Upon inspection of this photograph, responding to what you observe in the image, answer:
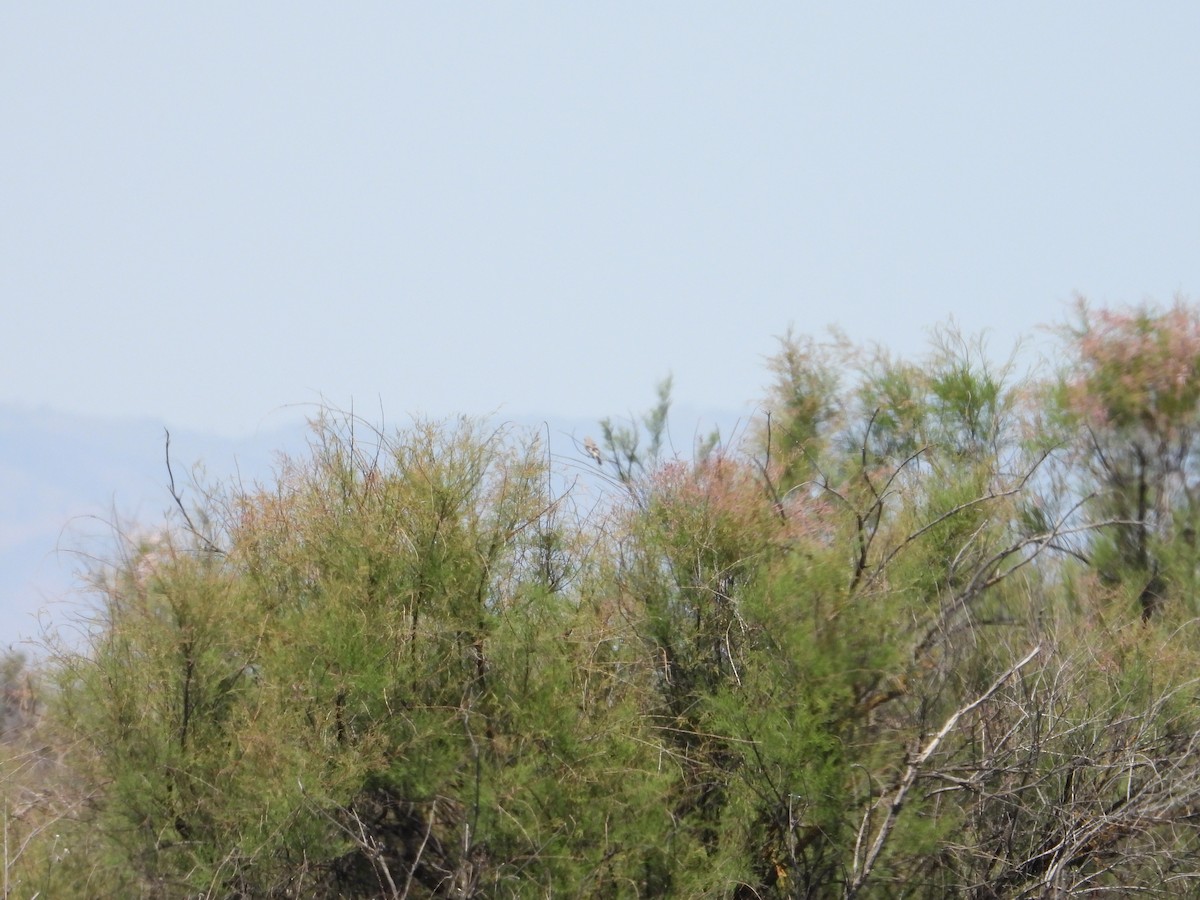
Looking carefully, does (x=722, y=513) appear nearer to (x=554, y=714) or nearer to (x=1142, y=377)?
(x=554, y=714)

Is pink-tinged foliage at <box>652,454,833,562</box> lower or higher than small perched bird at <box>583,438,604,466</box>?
lower

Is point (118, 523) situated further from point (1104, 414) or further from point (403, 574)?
point (1104, 414)

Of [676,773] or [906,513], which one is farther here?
[906,513]

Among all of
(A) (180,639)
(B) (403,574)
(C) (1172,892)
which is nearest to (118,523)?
(A) (180,639)

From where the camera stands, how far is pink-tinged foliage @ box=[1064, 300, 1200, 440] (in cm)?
1391

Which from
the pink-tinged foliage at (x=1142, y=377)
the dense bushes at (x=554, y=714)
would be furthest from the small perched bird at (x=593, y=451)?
the pink-tinged foliage at (x=1142, y=377)

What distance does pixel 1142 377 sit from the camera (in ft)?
46.2

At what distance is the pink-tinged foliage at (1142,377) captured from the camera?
13.9 m

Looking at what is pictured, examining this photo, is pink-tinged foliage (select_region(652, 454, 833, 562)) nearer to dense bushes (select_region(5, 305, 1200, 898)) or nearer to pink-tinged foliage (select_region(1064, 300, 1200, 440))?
dense bushes (select_region(5, 305, 1200, 898))

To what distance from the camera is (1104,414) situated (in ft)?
46.1

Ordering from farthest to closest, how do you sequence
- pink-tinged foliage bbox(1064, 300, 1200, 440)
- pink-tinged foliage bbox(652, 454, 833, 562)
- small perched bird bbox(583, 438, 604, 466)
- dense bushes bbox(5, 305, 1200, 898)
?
pink-tinged foliage bbox(1064, 300, 1200, 440) → small perched bird bbox(583, 438, 604, 466) → pink-tinged foliage bbox(652, 454, 833, 562) → dense bushes bbox(5, 305, 1200, 898)

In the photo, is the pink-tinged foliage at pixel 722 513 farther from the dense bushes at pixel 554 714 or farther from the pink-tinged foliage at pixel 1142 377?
the pink-tinged foliage at pixel 1142 377

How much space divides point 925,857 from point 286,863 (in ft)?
9.88

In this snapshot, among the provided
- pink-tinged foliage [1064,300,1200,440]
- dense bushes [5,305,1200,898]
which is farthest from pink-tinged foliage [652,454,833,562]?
pink-tinged foliage [1064,300,1200,440]
